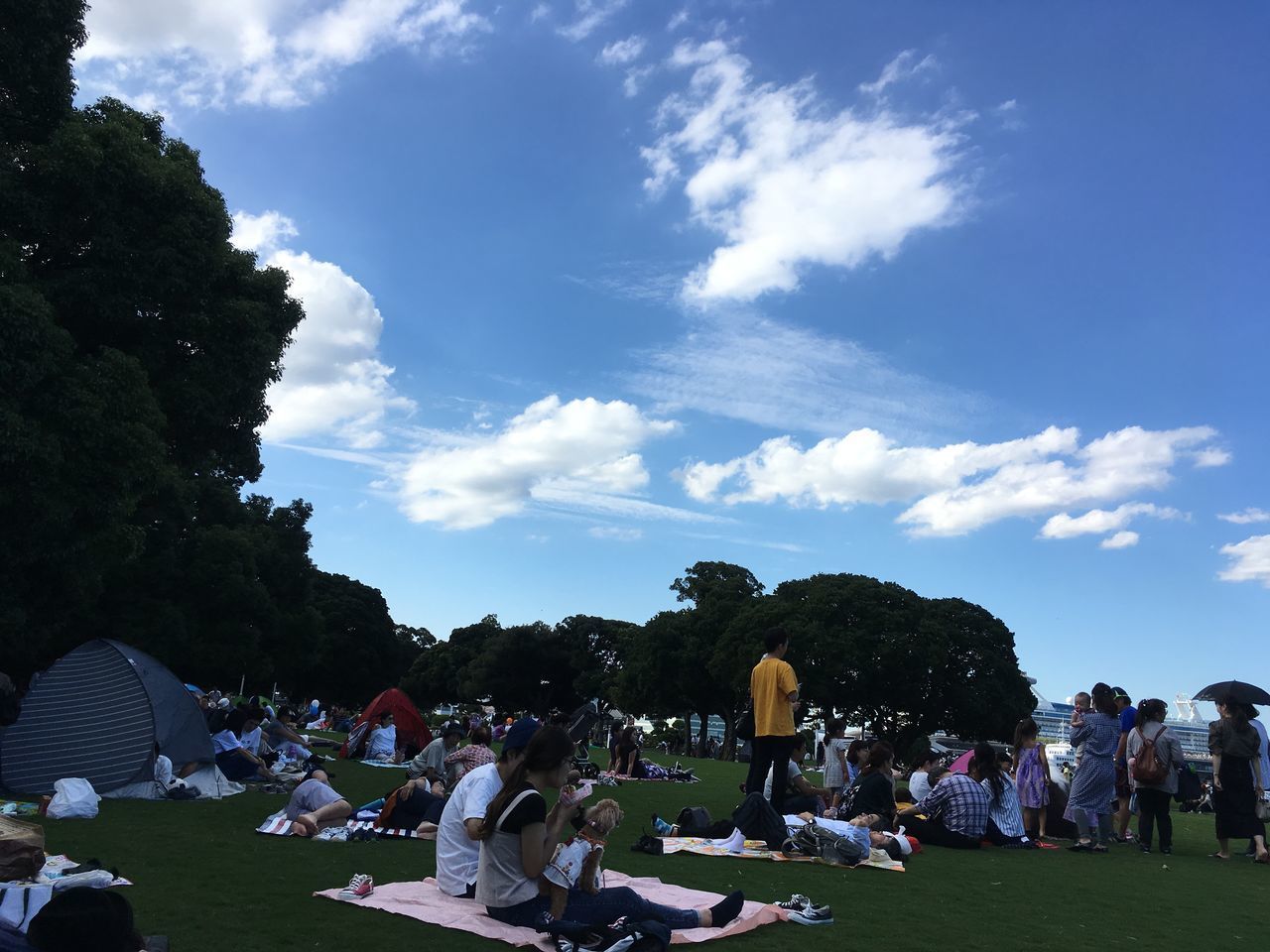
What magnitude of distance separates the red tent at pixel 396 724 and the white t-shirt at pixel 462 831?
1912cm

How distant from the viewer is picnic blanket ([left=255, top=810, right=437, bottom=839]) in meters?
10.2

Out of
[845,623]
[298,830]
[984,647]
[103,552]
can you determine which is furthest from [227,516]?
[984,647]

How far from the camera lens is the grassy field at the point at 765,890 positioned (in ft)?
19.9

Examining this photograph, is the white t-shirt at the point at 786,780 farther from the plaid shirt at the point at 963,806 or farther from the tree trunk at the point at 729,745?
the tree trunk at the point at 729,745

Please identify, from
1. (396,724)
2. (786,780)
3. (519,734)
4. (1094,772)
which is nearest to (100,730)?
(519,734)

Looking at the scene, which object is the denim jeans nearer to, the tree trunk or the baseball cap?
the baseball cap

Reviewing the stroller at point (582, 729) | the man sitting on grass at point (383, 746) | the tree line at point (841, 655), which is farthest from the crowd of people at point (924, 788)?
the tree line at point (841, 655)

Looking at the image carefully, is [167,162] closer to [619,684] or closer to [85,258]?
[85,258]

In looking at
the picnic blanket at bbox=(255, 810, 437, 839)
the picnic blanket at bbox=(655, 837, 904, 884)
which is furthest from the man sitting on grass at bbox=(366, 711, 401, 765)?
the picnic blanket at bbox=(655, 837, 904, 884)

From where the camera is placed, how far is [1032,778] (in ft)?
44.9

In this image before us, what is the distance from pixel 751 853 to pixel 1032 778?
5.61 m

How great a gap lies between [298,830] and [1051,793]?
10045 mm

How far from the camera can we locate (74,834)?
30.6 feet

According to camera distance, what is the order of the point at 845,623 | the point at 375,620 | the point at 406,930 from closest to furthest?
1. the point at 406,930
2. the point at 845,623
3. the point at 375,620
